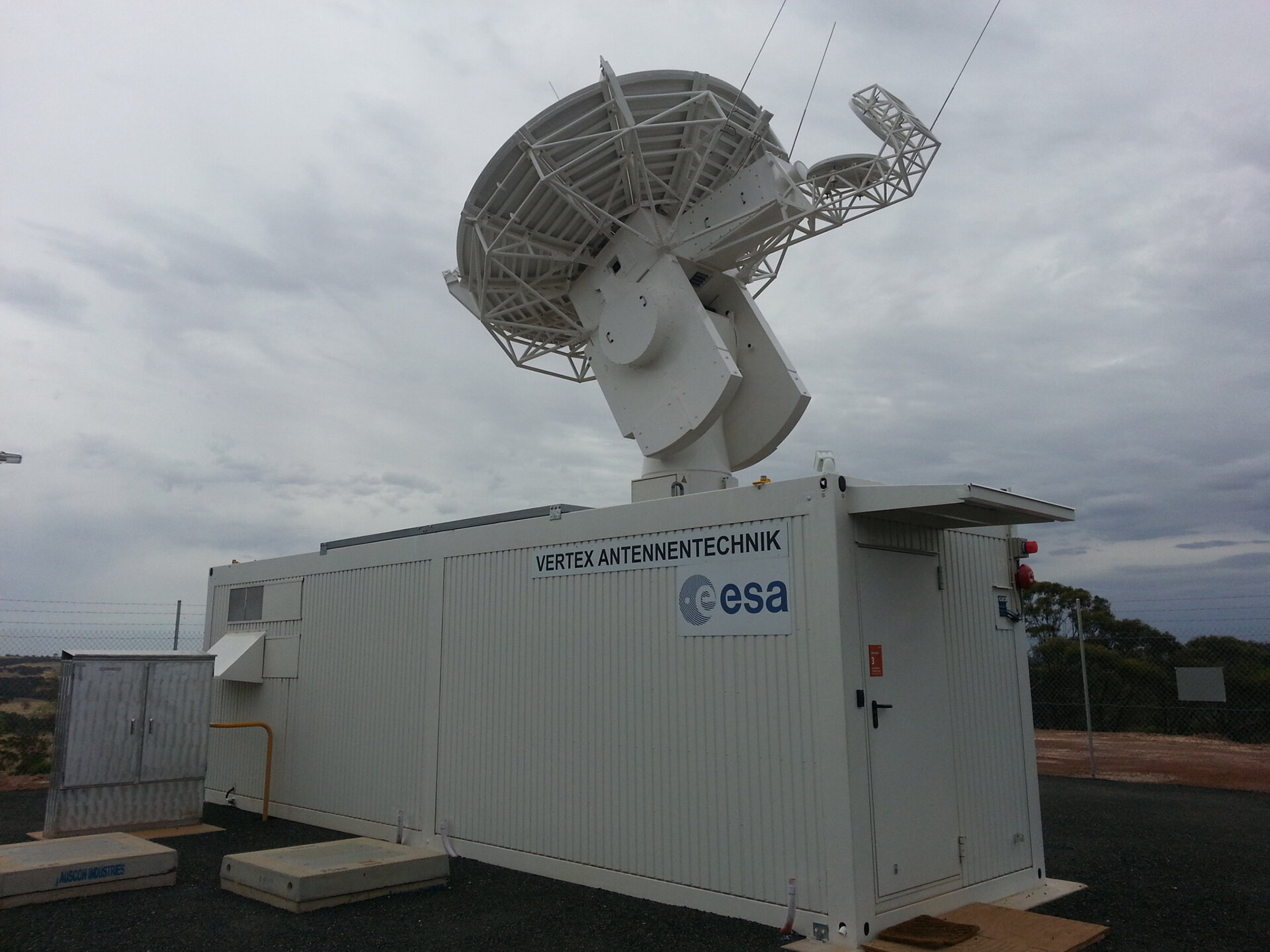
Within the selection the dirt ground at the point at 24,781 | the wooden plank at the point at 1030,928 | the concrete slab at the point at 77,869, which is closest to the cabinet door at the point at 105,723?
the concrete slab at the point at 77,869

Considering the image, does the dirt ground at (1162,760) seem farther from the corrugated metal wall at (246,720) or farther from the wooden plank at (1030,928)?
the corrugated metal wall at (246,720)

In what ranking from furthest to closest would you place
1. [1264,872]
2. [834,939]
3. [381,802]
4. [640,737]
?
[381,802]
[1264,872]
[640,737]
[834,939]

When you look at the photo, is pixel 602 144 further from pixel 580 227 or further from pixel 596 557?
pixel 596 557

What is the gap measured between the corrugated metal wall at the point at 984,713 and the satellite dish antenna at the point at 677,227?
276 centimetres

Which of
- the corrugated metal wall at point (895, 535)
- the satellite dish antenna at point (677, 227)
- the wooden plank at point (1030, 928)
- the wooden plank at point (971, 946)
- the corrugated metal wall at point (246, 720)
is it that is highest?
Answer: the satellite dish antenna at point (677, 227)

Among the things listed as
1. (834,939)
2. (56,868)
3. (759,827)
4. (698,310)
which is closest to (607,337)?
(698,310)

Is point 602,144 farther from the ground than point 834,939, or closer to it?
farther from the ground

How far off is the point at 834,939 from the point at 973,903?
175 centimetres

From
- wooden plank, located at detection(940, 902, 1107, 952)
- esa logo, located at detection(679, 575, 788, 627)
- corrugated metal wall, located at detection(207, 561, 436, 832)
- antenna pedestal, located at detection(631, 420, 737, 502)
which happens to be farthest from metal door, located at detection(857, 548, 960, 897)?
corrugated metal wall, located at detection(207, 561, 436, 832)

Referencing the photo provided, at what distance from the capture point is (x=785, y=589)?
6.89 meters

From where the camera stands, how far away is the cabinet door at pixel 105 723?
10.5 meters

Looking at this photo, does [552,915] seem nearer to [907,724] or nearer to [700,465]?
[907,724]

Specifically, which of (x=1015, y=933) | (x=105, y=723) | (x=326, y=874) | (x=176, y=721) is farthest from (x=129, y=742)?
(x=1015, y=933)

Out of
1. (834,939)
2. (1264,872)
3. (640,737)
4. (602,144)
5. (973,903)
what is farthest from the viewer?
(602,144)
